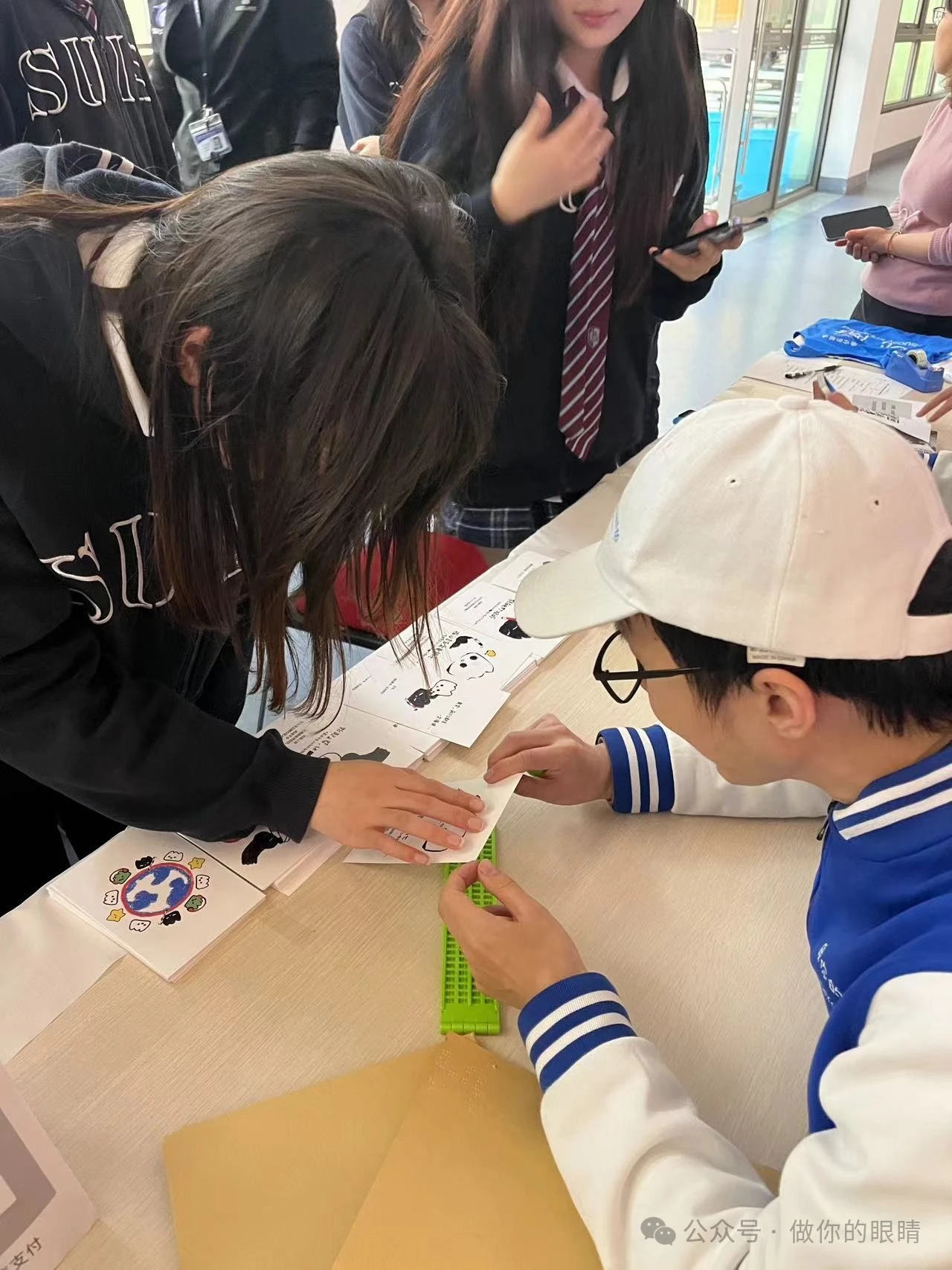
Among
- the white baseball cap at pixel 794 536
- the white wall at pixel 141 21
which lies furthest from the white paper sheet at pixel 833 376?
the white wall at pixel 141 21

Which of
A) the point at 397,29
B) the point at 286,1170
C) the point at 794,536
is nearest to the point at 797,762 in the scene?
the point at 794,536

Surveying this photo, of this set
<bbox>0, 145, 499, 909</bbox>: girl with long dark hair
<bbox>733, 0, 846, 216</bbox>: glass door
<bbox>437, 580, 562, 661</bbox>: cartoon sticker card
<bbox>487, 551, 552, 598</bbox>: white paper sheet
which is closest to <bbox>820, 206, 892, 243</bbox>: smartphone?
<bbox>487, 551, 552, 598</bbox>: white paper sheet

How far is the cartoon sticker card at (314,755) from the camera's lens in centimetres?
80

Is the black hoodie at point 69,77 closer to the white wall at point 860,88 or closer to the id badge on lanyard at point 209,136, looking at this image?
the id badge on lanyard at point 209,136

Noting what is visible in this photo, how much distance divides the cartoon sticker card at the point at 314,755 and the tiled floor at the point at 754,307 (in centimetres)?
264

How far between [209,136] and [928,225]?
1.69 m

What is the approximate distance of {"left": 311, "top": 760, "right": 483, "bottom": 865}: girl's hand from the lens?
786 mm

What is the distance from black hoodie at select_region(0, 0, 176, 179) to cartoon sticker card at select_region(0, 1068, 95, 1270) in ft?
5.32

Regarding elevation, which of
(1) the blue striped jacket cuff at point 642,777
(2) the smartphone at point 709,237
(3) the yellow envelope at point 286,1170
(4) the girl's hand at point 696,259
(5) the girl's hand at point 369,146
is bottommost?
(3) the yellow envelope at point 286,1170

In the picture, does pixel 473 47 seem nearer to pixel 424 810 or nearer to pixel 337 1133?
pixel 424 810

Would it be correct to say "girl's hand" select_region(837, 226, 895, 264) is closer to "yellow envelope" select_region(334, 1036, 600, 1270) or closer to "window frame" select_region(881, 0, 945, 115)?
"yellow envelope" select_region(334, 1036, 600, 1270)

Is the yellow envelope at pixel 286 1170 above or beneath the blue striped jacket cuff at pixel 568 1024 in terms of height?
beneath

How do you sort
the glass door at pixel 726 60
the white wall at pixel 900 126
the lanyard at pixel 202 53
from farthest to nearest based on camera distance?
1. the white wall at pixel 900 126
2. the glass door at pixel 726 60
3. the lanyard at pixel 202 53

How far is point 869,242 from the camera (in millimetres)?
2133
